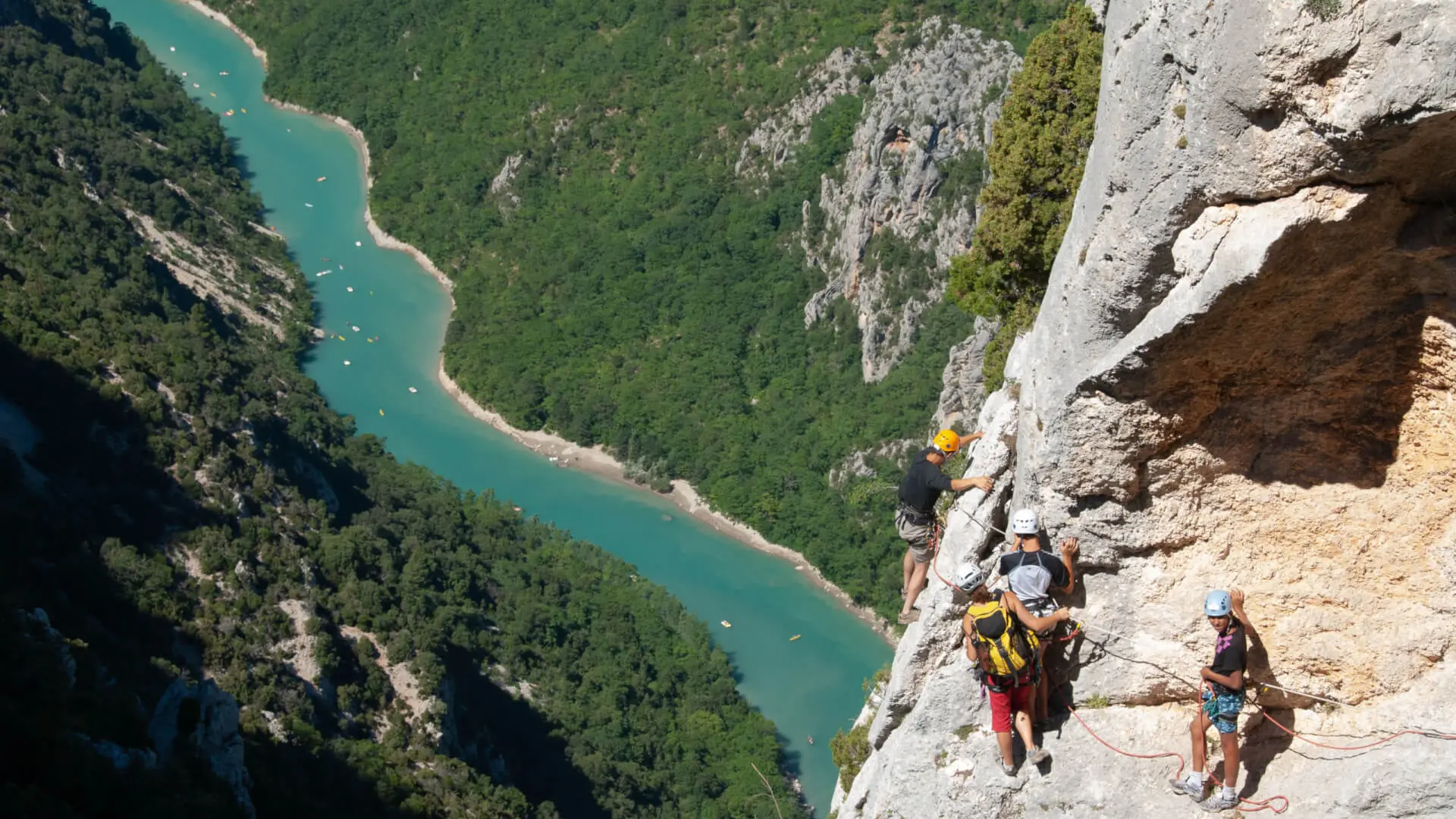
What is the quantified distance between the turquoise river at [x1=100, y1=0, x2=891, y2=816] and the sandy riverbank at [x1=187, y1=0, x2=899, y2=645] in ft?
1.45

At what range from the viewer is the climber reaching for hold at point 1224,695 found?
11.0 metres

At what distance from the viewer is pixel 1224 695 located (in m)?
11.2

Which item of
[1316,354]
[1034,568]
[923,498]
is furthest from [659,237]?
[1316,354]

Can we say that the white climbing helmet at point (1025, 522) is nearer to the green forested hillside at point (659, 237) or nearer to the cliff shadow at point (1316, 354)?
the cliff shadow at point (1316, 354)

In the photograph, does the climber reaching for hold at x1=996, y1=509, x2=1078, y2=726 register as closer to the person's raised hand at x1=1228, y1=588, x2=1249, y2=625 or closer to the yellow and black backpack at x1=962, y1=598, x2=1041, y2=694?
the yellow and black backpack at x1=962, y1=598, x2=1041, y2=694

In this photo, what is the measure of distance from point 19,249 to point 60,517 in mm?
21676

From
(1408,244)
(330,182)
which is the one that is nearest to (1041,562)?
(1408,244)

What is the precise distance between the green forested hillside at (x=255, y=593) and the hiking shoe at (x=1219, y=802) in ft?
41.9

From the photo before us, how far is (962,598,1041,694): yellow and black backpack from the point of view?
1189cm

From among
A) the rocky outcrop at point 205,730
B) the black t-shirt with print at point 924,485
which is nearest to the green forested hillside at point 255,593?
the rocky outcrop at point 205,730

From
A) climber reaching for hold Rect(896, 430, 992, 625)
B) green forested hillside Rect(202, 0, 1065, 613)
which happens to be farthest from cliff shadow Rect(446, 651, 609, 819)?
climber reaching for hold Rect(896, 430, 992, 625)

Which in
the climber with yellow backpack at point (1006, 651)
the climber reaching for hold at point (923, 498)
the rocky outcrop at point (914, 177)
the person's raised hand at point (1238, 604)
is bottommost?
the climber with yellow backpack at point (1006, 651)

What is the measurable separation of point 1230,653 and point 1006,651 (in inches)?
72.3

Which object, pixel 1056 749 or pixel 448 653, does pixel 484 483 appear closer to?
pixel 448 653
